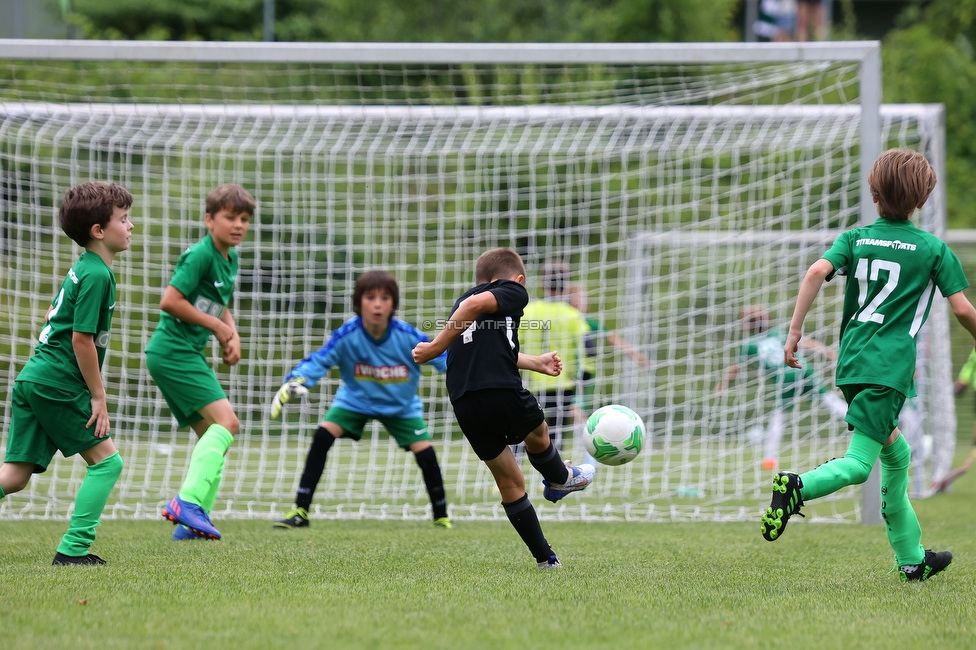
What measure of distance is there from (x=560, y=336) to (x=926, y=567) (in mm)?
4199

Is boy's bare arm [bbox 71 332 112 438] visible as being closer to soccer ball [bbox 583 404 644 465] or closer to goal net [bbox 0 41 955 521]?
soccer ball [bbox 583 404 644 465]


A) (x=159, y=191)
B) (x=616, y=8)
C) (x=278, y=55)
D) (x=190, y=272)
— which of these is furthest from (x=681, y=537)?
(x=616, y=8)

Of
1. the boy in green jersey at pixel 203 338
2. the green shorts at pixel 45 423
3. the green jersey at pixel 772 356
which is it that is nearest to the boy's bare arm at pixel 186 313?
the boy in green jersey at pixel 203 338

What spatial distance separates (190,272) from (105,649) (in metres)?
2.75

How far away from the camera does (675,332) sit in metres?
10.3

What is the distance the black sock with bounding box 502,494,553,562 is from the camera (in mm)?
4199

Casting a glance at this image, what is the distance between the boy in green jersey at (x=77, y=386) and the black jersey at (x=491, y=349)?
1472 mm

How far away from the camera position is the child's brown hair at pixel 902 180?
3.95 m

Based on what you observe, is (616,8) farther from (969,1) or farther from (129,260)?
(129,260)

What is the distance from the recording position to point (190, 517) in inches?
192

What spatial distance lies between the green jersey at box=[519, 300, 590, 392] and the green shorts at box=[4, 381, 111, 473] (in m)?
Answer: 4.14

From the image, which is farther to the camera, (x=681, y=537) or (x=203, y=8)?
(x=203, y=8)

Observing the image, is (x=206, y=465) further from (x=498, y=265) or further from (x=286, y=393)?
(x=498, y=265)

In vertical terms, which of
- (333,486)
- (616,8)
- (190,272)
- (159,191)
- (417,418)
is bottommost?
(333,486)
